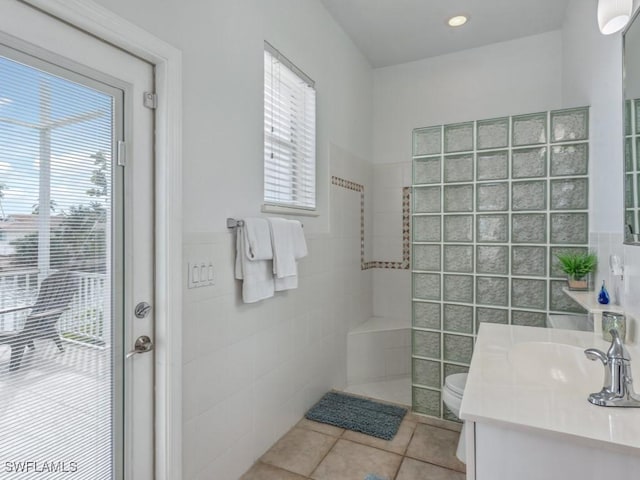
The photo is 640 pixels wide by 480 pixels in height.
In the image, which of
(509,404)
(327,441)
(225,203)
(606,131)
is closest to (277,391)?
(327,441)

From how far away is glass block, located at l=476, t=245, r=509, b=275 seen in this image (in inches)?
88.4

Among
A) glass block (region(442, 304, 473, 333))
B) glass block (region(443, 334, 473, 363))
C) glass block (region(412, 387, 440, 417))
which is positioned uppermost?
glass block (region(442, 304, 473, 333))

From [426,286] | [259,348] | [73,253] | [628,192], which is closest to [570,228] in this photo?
[628,192]

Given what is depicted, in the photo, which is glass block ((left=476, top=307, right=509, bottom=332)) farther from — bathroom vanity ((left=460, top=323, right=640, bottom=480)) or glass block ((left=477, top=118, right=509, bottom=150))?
bathroom vanity ((left=460, top=323, right=640, bottom=480))

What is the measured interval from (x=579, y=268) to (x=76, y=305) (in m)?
2.33

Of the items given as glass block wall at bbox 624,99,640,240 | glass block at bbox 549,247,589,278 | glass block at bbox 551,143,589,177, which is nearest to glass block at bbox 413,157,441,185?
glass block at bbox 551,143,589,177

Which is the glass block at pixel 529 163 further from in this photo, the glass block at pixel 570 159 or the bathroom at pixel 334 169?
the bathroom at pixel 334 169

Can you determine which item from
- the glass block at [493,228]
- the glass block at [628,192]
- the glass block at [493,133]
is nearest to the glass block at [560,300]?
the glass block at [493,228]

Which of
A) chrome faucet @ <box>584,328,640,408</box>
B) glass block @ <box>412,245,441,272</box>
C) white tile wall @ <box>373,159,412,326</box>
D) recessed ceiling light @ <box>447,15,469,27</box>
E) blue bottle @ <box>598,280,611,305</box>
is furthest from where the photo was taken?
white tile wall @ <box>373,159,412,326</box>

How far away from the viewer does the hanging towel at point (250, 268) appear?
1.72m

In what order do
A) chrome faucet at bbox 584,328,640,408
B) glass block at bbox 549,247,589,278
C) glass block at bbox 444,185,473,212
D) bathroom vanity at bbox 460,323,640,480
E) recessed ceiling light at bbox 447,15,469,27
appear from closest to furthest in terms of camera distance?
bathroom vanity at bbox 460,323,640,480
chrome faucet at bbox 584,328,640,408
glass block at bbox 549,247,589,278
glass block at bbox 444,185,473,212
recessed ceiling light at bbox 447,15,469,27

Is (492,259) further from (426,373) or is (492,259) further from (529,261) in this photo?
(426,373)

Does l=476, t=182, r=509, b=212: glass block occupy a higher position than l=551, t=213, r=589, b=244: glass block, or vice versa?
l=476, t=182, r=509, b=212: glass block

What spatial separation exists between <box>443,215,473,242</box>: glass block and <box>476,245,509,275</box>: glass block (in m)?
0.11
